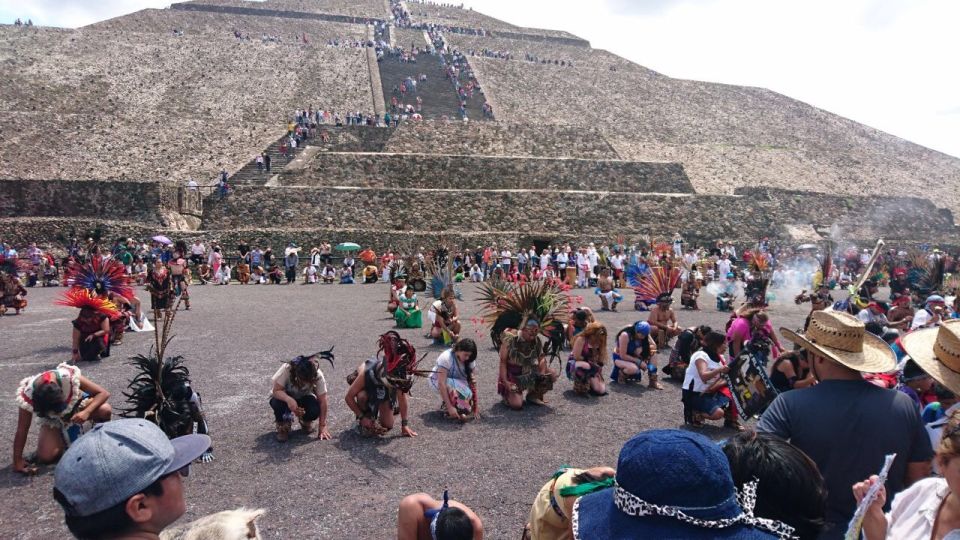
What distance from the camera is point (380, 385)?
573cm

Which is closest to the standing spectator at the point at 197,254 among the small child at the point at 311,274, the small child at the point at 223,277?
the small child at the point at 223,277

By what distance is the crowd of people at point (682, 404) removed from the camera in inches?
65.4

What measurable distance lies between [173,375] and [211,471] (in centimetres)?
84

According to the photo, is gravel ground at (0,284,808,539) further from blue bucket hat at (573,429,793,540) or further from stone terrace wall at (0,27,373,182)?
stone terrace wall at (0,27,373,182)

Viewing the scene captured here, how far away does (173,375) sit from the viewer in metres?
5.11

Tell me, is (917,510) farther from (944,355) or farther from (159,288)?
(159,288)

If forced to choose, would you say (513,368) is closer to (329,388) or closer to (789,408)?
(329,388)

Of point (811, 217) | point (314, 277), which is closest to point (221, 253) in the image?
point (314, 277)

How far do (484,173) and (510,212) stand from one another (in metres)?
3.40

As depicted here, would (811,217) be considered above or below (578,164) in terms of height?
below

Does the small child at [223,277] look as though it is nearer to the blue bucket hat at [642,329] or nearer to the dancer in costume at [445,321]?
the dancer in costume at [445,321]

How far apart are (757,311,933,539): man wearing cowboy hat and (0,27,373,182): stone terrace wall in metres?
31.6

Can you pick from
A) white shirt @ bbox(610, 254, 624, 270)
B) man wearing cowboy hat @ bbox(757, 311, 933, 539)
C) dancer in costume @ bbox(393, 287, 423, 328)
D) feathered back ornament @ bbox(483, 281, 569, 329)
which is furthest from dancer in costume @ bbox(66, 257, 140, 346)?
white shirt @ bbox(610, 254, 624, 270)

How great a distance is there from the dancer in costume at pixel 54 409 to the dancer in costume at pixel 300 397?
139cm
